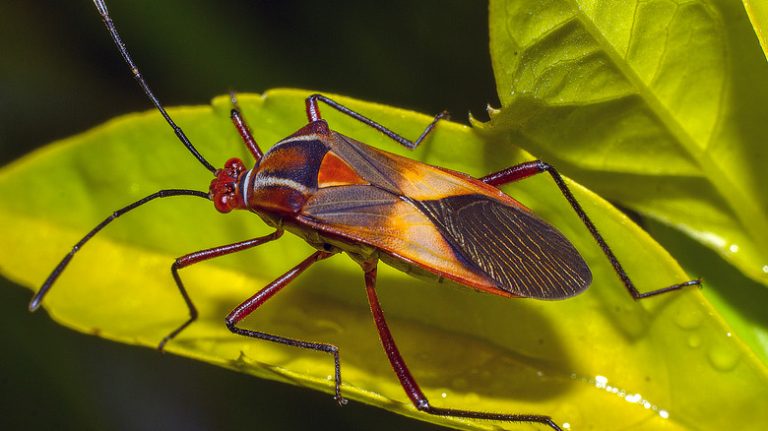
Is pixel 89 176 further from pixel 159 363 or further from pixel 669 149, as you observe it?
pixel 669 149

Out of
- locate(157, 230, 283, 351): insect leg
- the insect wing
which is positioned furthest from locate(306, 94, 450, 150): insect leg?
locate(157, 230, 283, 351): insect leg

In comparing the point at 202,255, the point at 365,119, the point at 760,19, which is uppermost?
the point at 760,19

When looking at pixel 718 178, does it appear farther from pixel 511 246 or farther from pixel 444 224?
pixel 444 224

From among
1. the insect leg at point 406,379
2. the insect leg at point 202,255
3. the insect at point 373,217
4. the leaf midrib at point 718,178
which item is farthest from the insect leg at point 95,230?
the leaf midrib at point 718,178

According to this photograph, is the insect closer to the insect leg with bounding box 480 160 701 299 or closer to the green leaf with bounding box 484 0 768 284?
the insect leg with bounding box 480 160 701 299

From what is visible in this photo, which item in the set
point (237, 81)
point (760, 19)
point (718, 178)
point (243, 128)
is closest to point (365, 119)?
point (243, 128)

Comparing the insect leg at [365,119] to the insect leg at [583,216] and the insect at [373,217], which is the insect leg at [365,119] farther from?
the insect leg at [583,216]
